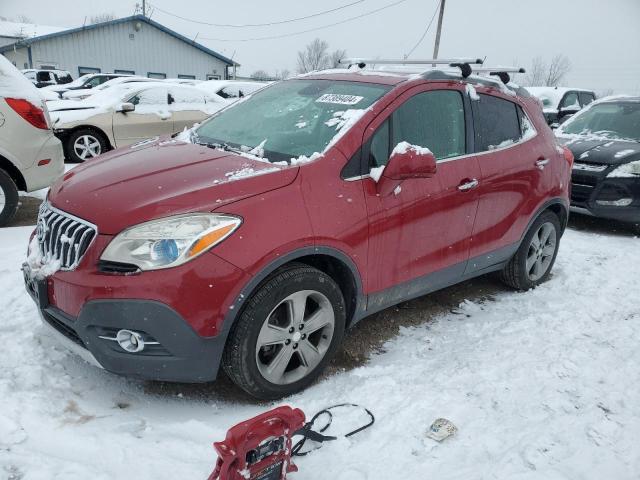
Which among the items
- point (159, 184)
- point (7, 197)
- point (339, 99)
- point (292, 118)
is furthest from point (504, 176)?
point (7, 197)

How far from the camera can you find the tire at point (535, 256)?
419 centimetres

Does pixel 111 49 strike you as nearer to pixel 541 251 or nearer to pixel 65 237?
pixel 541 251

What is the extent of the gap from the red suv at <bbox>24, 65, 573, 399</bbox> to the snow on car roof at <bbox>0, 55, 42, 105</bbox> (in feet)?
7.99

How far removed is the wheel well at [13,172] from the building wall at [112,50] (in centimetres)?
2737

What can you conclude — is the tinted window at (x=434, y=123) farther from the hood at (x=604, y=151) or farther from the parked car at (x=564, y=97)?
the parked car at (x=564, y=97)

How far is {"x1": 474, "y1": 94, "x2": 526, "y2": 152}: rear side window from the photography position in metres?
3.61

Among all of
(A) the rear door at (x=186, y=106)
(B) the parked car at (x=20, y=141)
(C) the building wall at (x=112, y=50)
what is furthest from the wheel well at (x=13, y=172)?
(C) the building wall at (x=112, y=50)

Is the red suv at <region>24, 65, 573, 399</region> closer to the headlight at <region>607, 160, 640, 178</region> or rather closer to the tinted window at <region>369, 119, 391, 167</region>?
the tinted window at <region>369, 119, 391, 167</region>

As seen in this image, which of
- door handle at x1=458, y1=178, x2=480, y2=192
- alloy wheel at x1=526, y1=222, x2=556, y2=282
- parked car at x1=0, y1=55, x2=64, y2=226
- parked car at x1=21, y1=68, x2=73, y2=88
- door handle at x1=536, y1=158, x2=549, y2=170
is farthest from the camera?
parked car at x1=21, y1=68, x2=73, y2=88

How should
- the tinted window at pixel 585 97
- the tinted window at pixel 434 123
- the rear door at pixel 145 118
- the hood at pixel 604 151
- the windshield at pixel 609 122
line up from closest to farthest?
the tinted window at pixel 434 123 → the hood at pixel 604 151 → the windshield at pixel 609 122 → the rear door at pixel 145 118 → the tinted window at pixel 585 97

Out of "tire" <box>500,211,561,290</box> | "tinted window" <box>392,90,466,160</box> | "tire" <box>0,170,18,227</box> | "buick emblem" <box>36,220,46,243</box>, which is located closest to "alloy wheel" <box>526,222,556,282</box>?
"tire" <box>500,211,561,290</box>

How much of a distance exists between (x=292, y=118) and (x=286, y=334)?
54.9 inches

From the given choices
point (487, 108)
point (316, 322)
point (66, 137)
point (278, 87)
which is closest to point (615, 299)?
point (487, 108)

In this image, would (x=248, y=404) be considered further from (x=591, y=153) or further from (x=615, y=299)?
(x=591, y=153)
